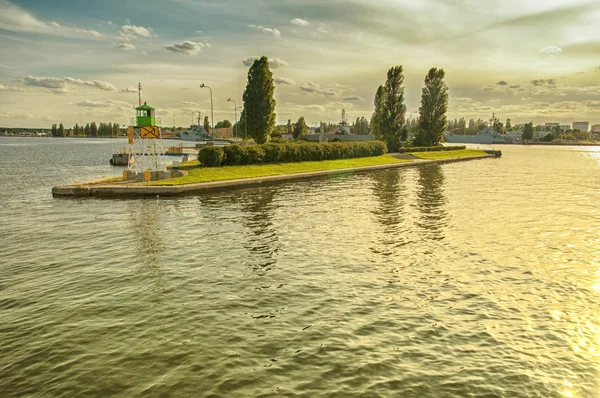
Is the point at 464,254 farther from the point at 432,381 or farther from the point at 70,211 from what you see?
the point at 70,211

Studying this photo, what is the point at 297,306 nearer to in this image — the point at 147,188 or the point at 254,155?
the point at 147,188

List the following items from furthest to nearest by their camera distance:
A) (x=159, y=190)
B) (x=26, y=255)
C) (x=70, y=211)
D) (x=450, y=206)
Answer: (x=159, y=190) < (x=450, y=206) < (x=70, y=211) < (x=26, y=255)

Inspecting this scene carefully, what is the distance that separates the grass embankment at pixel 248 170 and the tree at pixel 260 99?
1852cm

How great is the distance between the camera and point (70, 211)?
82.5 ft

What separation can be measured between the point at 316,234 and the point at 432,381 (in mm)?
12061

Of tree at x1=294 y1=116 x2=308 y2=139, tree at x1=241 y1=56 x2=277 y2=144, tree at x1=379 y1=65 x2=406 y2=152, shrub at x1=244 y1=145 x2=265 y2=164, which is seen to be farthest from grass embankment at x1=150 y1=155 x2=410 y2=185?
tree at x1=294 y1=116 x2=308 y2=139

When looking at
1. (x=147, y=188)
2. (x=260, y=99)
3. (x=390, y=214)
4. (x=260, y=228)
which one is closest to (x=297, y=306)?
(x=260, y=228)

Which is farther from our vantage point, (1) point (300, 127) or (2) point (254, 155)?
(1) point (300, 127)

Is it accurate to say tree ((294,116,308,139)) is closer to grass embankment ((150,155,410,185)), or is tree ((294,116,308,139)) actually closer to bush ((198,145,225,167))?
grass embankment ((150,155,410,185))

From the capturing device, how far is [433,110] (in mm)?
93250

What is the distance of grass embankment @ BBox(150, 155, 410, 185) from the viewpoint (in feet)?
119

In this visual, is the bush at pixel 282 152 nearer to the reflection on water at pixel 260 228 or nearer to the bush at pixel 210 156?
the bush at pixel 210 156

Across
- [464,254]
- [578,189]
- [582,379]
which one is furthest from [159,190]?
[578,189]

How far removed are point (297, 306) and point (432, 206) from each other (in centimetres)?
1945
